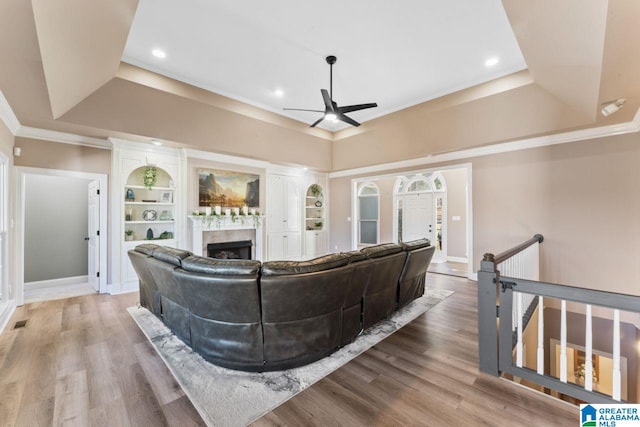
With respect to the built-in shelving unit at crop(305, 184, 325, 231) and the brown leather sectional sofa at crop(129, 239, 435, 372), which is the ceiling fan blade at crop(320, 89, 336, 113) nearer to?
the brown leather sectional sofa at crop(129, 239, 435, 372)

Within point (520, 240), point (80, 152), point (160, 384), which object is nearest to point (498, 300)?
point (160, 384)

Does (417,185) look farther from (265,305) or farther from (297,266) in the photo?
(265,305)

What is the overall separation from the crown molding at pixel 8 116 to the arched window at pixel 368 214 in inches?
302

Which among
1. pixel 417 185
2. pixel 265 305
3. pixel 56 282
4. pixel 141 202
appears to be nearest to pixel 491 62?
pixel 417 185

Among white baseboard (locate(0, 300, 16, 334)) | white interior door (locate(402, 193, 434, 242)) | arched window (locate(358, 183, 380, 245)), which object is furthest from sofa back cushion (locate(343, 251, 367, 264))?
arched window (locate(358, 183, 380, 245))

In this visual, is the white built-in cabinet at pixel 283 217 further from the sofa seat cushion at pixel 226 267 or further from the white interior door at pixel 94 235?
the sofa seat cushion at pixel 226 267

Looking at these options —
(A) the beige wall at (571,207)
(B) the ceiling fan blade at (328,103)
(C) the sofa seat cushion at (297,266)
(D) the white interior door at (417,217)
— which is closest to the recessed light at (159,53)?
(B) the ceiling fan blade at (328,103)

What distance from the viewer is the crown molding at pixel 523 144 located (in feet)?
13.0

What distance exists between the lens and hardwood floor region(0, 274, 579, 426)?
1.77 metres

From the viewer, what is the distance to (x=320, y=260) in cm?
238

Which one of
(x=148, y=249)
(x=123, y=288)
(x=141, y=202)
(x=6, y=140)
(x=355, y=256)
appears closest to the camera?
(x=355, y=256)

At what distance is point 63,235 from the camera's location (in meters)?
5.22

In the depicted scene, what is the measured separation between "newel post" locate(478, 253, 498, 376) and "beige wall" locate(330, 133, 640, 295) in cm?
339

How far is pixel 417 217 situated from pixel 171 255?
7.10 meters
